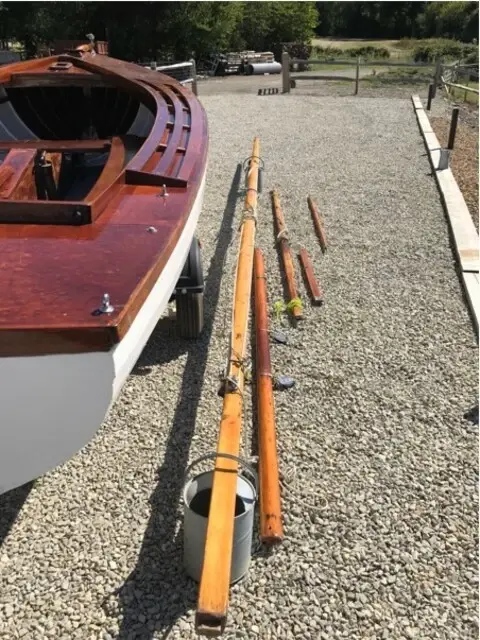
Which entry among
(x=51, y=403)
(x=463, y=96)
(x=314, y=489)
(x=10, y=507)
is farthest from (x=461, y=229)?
(x=463, y=96)

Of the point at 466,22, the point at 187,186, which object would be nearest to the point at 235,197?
the point at 187,186

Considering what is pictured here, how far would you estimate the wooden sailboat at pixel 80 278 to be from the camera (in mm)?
1831

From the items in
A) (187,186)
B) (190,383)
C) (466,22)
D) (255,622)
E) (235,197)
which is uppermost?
(466,22)

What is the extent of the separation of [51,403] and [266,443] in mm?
1198

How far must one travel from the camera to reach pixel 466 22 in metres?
41.9

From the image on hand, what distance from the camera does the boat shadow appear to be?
2.20m

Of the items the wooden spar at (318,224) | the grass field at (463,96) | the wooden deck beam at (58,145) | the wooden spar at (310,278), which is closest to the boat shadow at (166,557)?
the wooden spar at (310,278)

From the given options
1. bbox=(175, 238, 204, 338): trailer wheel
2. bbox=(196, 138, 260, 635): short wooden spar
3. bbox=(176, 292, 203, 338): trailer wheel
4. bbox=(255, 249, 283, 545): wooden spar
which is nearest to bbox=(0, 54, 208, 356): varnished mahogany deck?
bbox=(175, 238, 204, 338): trailer wheel

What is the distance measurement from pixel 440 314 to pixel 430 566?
2.35m

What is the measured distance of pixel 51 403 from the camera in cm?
189

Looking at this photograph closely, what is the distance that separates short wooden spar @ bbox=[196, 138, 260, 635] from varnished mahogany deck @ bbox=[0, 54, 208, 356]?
2.13 feet

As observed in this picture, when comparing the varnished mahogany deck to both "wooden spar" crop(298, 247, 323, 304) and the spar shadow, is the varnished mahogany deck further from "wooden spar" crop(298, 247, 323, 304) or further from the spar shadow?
"wooden spar" crop(298, 247, 323, 304)

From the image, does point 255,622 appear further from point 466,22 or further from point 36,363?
point 466,22

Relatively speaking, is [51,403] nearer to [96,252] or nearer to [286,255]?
[96,252]
